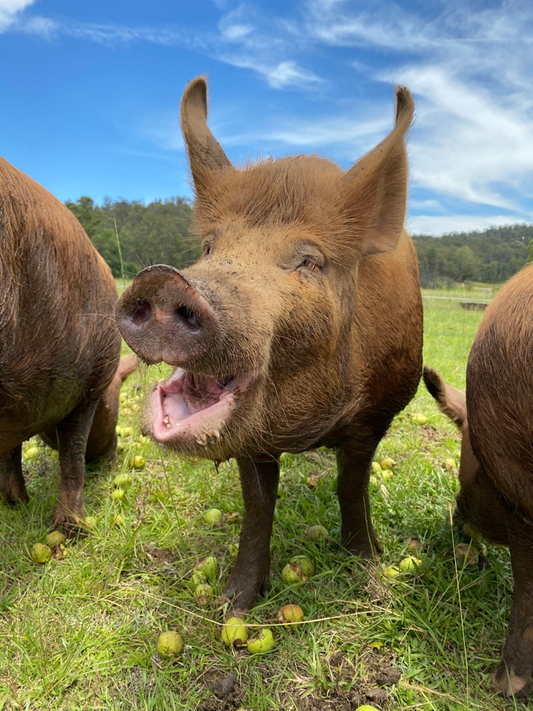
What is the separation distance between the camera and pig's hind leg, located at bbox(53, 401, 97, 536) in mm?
3295

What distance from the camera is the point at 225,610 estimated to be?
2627mm

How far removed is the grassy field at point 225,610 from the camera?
7.39 feet

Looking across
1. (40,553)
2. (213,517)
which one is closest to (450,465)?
(213,517)

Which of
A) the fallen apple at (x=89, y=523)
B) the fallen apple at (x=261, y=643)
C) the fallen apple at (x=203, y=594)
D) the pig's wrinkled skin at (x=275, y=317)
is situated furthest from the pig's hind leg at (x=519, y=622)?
the fallen apple at (x=89, y=523)

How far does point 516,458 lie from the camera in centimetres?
189

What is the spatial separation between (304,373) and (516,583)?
1.25 metres

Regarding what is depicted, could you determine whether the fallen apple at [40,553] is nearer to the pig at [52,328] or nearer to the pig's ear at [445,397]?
the pig at [52,328]

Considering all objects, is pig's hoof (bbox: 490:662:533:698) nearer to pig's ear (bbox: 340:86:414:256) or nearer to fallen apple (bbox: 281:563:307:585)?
fallen apple (bbox: 281:563:307:585)

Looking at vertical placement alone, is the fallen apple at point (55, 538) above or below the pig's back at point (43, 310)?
below

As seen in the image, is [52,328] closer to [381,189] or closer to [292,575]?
[381,189]

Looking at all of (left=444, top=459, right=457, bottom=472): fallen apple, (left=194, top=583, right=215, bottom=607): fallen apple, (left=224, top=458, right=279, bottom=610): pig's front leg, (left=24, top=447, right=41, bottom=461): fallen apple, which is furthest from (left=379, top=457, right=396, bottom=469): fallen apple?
(left=24, top=447, right=41, bottom=461): fallen apple

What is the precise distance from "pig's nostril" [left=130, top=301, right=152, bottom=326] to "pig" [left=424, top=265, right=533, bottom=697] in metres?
1.27

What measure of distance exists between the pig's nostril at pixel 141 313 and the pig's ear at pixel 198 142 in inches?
38.4

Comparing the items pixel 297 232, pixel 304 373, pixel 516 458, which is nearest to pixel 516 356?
pixel 516 458
